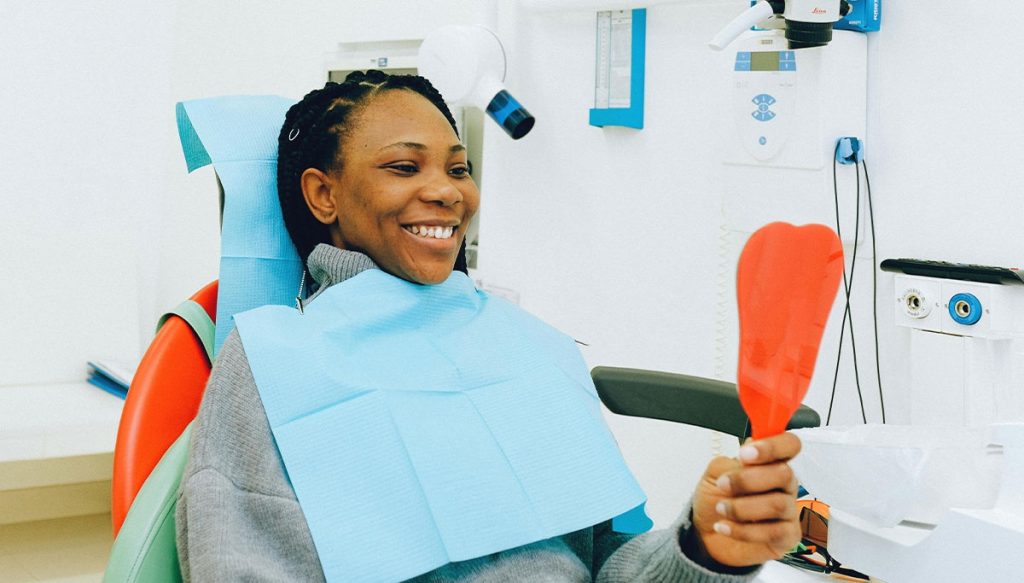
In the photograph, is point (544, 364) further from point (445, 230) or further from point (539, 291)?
point (539, 291)

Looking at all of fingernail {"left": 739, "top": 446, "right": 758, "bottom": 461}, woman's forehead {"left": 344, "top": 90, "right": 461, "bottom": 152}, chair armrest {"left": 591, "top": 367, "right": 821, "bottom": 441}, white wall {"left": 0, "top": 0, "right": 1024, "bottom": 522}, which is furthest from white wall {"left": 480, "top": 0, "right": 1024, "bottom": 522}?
fingernail {"left": 739, "top": 446, "right": 758, "bottom": 461}

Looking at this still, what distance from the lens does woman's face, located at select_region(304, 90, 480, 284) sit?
4.30ft

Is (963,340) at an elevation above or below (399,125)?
below

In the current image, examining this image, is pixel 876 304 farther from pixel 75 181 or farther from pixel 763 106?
pixel 75 181

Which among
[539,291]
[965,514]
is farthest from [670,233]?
[965,514]

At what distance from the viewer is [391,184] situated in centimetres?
132

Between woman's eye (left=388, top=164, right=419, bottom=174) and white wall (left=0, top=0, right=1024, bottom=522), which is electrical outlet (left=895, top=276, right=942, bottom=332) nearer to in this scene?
white wall (left=0, top=0, right=1024, bottom=522)

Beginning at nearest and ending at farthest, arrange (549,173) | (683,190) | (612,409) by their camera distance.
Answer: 1. (612,409)
2. (683,190)
3. (549,173)

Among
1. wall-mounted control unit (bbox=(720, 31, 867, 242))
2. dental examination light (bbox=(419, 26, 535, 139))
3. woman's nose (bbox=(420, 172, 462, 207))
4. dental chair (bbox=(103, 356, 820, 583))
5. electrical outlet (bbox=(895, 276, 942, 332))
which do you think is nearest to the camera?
dental chair (bbox=(103, 356, 820, 583))

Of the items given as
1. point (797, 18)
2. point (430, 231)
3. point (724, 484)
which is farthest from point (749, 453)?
point (797, 18)

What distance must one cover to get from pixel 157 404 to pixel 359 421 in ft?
0.94

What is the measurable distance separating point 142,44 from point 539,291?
5.63 ft

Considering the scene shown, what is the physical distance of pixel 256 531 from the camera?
106 centimetres

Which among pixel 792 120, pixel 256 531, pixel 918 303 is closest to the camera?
pixel 256 531
